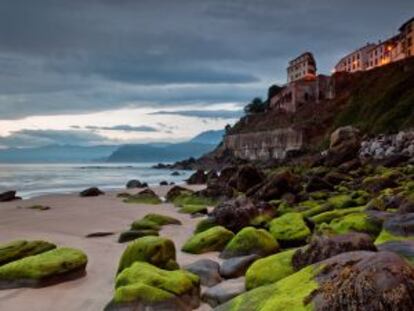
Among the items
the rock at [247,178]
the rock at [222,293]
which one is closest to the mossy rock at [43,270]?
the rock at [222,293]

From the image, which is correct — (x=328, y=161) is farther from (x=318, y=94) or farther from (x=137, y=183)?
(x=318, y=94)

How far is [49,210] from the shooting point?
2366 cm

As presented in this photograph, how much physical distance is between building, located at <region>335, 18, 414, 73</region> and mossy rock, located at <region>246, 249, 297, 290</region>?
88.8 m

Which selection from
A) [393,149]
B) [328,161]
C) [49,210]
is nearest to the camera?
[49,210]

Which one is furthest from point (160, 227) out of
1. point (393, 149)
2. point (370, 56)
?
point (370, 56)

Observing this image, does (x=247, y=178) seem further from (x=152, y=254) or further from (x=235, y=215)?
(x=152, y=254)

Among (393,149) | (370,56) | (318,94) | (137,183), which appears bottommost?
(137,183)

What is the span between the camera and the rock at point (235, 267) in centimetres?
920

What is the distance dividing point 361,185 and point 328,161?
1184 cm

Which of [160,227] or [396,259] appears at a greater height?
[396,259]

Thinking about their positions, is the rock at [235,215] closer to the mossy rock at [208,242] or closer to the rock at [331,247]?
the mossy rock at [208,242]

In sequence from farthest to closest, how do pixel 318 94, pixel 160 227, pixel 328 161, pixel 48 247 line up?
pixel 318 94 < pixel 328 161 < pixel 160 227 < pixel 48 247

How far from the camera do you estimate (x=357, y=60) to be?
385ft

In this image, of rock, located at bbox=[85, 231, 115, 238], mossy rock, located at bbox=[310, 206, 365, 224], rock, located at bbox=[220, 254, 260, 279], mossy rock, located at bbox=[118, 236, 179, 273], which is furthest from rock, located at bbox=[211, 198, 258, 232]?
rock, located at bbox=[220, 254, 260, 279]
